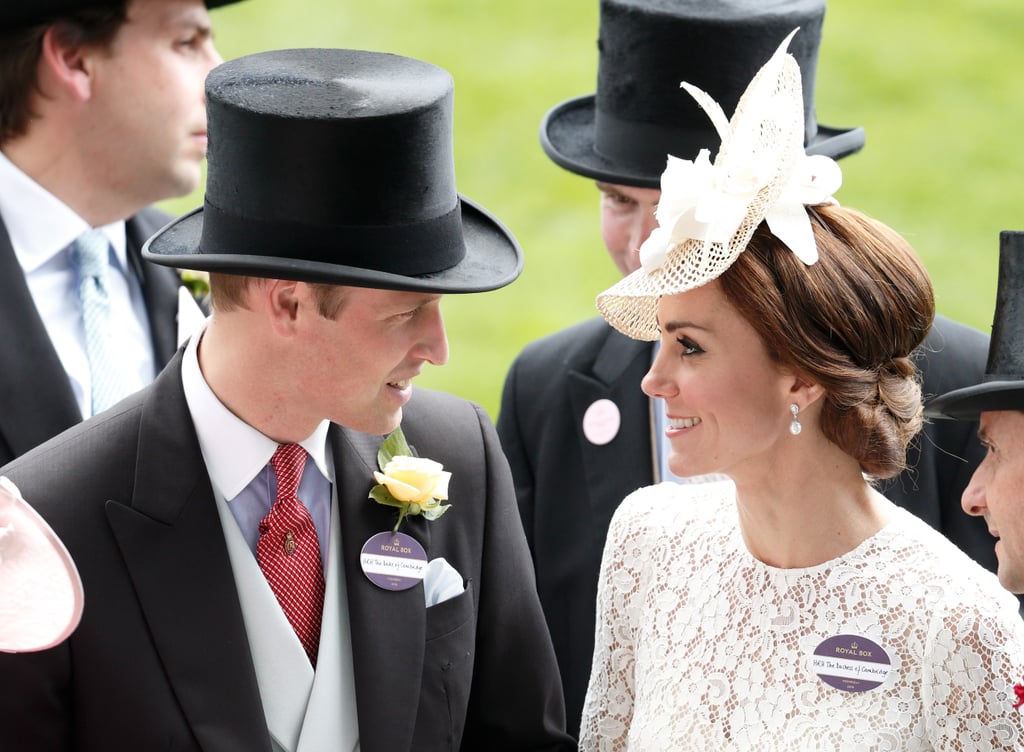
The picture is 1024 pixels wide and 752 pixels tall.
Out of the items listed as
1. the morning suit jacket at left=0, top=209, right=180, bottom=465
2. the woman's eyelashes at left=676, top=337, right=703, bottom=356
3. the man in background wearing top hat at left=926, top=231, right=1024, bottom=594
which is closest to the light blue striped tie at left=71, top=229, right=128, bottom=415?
the morning suit jacket at left=0, top=209, right=180, bottom=465

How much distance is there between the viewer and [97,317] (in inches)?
177

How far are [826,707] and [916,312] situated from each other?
0.84 m

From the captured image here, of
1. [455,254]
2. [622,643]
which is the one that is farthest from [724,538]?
[455,254]

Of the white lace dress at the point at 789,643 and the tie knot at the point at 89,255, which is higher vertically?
the tie knot at the point at 89,255

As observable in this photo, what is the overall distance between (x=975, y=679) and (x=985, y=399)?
0.56 m

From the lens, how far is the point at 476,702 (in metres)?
3.78

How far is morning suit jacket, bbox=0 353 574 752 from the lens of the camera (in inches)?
129

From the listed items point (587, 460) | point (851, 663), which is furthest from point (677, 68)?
point (851, 663)

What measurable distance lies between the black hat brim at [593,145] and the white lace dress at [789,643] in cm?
91

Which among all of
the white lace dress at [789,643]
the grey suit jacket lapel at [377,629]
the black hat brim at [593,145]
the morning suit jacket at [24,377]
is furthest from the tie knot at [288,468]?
the black hat brim at [593,145]

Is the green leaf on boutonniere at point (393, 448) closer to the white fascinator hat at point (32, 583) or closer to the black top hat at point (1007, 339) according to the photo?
the white fascinator hat at point (32, 583)

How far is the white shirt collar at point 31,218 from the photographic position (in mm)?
4512

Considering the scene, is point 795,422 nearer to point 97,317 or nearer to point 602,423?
point 602,423

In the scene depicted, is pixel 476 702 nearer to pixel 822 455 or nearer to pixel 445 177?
pixel 822 455
